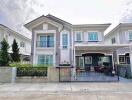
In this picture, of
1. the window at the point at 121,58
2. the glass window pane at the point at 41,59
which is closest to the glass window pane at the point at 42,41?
the glass window pane at the point at 41,59

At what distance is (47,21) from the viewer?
19938 millimetres

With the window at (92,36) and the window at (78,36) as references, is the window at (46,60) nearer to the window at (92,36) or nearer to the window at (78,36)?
the window at (78,36)

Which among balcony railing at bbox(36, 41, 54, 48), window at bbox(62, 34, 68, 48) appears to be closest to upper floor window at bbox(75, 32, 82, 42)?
window at bbox(62, 34, 68, 48)

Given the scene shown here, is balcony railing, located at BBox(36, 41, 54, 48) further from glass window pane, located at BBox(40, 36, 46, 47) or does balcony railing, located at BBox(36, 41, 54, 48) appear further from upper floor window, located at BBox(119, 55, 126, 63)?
upper floor window, located at BBox(119, 55, 126, 63)

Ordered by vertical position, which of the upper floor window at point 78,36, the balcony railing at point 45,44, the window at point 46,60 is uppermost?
the upper floor window at point 78,36

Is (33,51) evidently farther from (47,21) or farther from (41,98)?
(41,98)

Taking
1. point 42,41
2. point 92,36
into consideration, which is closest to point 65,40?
point 42,41

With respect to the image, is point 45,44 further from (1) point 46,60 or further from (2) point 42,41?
(1) point 46,60

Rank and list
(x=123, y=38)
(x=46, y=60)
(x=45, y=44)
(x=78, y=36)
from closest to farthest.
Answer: (x=46, y=60), (x=45, y=44), (x=78, y=36), (x=123, y=38)

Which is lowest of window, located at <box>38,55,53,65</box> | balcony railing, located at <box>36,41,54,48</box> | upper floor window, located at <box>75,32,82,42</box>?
window, located at <box>38,55,53,65</box>

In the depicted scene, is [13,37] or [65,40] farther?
[13,37]

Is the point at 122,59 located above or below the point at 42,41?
below

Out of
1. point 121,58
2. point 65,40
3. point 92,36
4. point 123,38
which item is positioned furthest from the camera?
point 121,58

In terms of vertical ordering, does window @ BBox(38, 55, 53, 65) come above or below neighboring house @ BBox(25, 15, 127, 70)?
below
